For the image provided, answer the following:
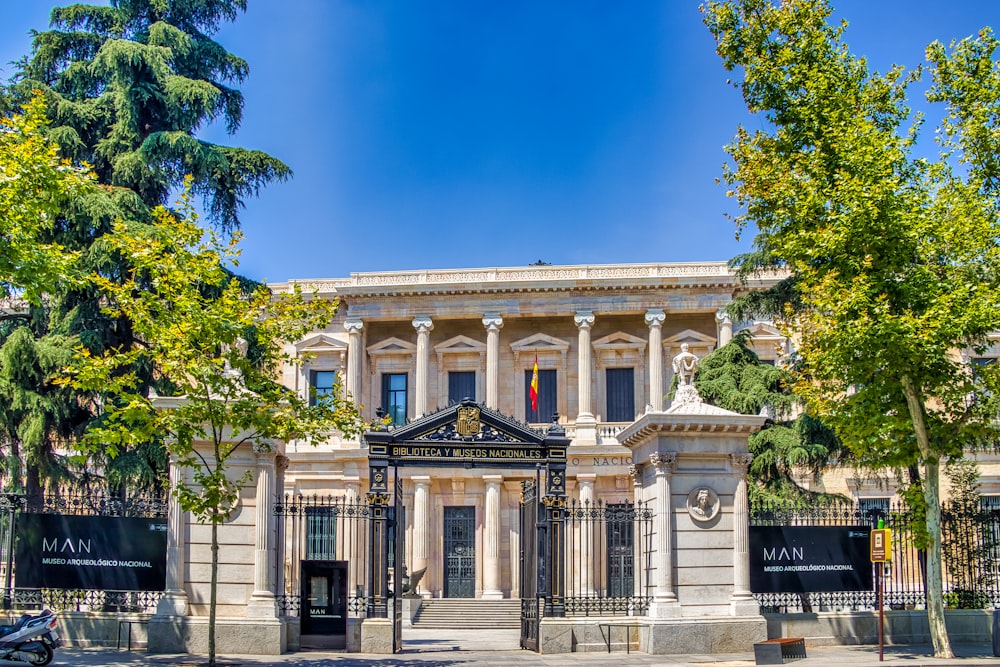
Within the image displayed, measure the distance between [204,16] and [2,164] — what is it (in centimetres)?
1463

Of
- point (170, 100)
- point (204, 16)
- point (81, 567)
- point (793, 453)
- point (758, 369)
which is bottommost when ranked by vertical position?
point (81, 567)

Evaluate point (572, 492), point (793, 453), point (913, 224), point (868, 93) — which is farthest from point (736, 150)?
point (572, 492)

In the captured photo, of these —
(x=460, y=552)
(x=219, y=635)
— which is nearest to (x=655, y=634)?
(x=219, y=635)

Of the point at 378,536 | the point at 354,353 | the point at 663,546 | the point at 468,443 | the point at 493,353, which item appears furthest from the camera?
the point at 354,353

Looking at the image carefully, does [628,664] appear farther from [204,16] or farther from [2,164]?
[204,16]

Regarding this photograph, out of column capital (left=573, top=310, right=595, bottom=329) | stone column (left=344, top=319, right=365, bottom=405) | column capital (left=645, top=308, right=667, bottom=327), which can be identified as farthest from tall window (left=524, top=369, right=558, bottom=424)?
stone column (left=344, top=319, right=365, bottom=405)

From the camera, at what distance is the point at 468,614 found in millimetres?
35906

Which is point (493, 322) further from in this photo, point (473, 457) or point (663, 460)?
point (663, 460)

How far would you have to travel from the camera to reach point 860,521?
19844 millimetres

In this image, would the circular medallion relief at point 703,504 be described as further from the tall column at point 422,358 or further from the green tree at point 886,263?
the tall column at point 422,358

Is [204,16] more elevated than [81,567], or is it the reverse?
[204,16]

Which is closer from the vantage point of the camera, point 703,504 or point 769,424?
point 703,504

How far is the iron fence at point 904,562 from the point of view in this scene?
1942 cm

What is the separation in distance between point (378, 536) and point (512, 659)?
Answer: 3281 millimetres
